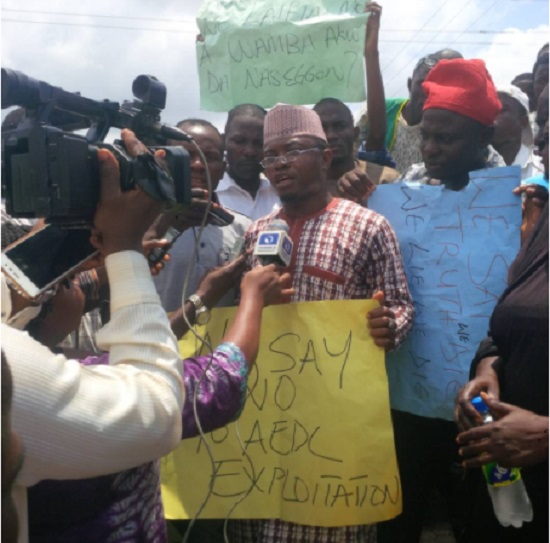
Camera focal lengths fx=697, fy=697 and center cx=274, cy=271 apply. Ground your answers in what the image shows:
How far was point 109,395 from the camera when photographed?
1.34 meters

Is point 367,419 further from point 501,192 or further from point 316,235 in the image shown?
point 501,192

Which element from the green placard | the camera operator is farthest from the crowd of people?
the green placard

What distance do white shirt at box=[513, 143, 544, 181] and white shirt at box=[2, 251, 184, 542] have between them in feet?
9.96

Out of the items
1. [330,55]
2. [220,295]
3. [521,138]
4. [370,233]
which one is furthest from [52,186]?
[521,138]

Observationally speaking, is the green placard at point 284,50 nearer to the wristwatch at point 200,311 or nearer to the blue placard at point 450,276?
the blue placard at point 450,276

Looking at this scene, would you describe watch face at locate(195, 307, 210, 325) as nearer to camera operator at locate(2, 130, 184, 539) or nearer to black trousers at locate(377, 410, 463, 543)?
black trousers at locate(377, 410, 463, 543)

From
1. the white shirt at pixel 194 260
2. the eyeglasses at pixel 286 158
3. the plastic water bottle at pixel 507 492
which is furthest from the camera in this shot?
the white shirt at pixel 194 260

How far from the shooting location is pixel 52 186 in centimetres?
148

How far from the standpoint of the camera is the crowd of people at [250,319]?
1335mm

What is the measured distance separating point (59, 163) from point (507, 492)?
66.0 inches

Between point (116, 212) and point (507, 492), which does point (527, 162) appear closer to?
point (507, 492)

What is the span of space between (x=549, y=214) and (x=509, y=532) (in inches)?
41.3

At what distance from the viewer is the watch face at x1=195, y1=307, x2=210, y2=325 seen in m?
2.65

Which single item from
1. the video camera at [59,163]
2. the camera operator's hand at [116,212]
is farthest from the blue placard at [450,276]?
the camera operator's hand at [116,212]
